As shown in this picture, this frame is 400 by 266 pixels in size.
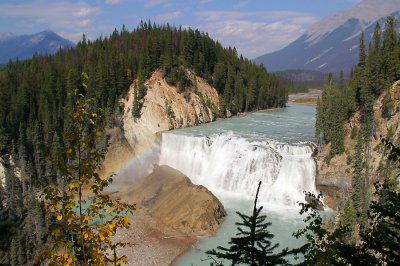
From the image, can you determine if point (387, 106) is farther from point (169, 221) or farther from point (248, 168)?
point (169, 221)

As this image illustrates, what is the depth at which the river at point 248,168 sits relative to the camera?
4256 cm

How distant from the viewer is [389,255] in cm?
838

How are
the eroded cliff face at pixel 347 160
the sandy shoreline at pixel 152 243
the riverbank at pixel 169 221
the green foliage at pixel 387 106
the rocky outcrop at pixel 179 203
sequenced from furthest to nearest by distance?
1. the green foliage at pixel 387 106
2. the eroded cliff face at pixel 347 160
3. the rocky outcrop at pixel 179 203
4. the riverbank at pixel 169 221
5. the sandy shoreline at pixel 152 243

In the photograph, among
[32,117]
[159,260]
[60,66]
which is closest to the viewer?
[159,260]

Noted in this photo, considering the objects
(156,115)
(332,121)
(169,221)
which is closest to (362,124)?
(332,121)

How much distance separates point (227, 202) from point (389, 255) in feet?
136

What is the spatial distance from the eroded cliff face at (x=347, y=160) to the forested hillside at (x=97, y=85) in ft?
116

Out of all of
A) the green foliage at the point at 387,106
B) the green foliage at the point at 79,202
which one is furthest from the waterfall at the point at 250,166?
the green foliage at the point at 79,202

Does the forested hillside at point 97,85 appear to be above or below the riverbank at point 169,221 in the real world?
above

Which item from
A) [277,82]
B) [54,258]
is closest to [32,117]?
[277,82]

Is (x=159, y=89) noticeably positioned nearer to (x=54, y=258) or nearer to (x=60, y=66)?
(x=60, y=66)

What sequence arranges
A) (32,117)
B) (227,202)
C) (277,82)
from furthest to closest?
(277,82)
(32,117)
(227,202)

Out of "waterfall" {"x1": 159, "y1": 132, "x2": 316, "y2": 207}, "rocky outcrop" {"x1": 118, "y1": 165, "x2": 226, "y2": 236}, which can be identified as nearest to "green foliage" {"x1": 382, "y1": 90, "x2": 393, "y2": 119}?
"waterfall" {"x1": 159, "y1": 132, "x2": 316, "y2": 207}

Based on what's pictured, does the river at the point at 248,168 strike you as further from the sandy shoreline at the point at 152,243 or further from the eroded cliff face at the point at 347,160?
the eroded cliff face at the point at 347,160
